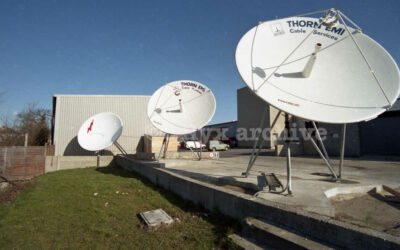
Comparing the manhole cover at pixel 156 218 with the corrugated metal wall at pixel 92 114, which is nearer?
the manhole cover at pixel 156 218

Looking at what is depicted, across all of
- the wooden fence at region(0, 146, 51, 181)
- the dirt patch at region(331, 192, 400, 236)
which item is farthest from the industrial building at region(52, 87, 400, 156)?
the dirt patch at region(331, 192, 400, 236)

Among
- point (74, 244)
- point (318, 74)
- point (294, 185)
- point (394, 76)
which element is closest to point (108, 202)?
point (74, 244)

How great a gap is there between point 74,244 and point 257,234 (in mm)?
3760

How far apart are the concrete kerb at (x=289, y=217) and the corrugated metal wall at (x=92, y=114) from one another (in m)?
16.6

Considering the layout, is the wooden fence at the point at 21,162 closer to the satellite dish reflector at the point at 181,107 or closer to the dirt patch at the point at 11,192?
the dirt patch at the point at 11,192

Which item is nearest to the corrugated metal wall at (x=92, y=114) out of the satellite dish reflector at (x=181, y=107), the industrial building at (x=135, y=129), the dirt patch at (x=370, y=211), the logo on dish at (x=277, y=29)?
the industrial building at (x=135, y=129)

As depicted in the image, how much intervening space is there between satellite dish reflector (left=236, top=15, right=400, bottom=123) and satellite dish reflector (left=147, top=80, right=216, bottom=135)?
251 inches

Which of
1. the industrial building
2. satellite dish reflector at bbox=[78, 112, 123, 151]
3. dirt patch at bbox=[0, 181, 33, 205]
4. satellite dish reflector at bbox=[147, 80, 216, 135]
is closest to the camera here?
dirt patch at bbox=[0, 181, 33, 205]

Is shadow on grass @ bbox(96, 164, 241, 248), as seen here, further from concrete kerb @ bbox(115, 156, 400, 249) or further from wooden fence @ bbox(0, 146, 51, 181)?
wooden fence @ bbox(0, 146, 51, 181)

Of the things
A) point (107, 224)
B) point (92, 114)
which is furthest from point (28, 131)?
point (107, 224)

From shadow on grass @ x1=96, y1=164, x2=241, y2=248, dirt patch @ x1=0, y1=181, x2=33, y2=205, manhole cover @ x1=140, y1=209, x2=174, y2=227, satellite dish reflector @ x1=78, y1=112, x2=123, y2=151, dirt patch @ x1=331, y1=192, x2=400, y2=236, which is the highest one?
satellite dish reflector @ x1=78, y1=112, x2=123, y2=151

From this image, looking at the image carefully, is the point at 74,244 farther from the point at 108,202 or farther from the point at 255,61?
the point at 255,61

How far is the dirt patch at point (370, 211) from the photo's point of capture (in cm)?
371

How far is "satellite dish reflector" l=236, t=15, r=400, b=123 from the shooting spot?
4.98 meters
